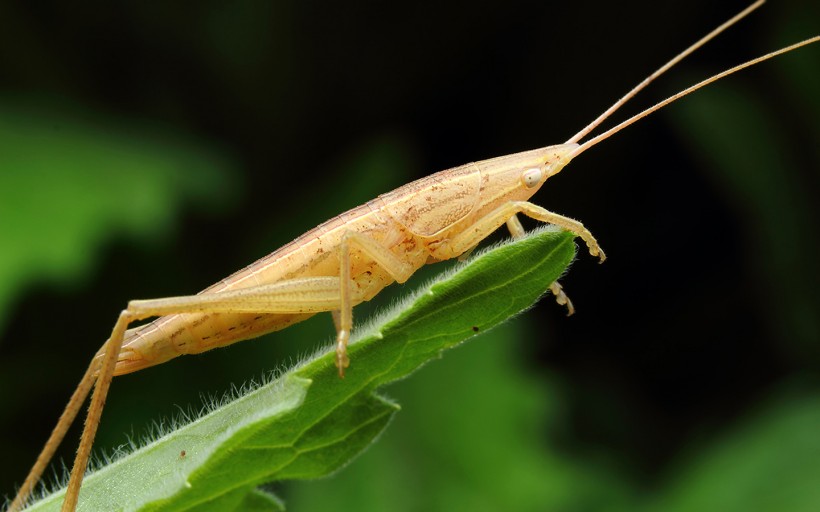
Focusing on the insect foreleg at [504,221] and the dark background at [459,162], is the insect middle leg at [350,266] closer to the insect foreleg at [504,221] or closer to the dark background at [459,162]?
the insect foreleg at [504,221]

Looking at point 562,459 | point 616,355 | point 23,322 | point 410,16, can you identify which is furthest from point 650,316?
point 23,322

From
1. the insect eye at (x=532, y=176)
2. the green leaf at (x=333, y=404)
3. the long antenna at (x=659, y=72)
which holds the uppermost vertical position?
the long antenna at (x=659, y=72)

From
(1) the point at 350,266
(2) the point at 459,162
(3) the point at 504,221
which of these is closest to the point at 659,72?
(3) the point at 504,221

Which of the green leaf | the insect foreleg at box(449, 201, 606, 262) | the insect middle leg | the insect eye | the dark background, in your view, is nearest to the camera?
the green leaf

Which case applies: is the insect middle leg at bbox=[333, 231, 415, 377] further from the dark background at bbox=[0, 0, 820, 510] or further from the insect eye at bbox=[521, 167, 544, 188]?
the dark background at bbox=[0, 0, 820, 510]

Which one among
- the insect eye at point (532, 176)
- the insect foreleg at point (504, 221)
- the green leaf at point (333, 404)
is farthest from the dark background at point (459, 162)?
the green leaf at point (333, 404)

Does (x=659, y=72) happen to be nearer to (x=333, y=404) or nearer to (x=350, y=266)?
(x=350, y=266)

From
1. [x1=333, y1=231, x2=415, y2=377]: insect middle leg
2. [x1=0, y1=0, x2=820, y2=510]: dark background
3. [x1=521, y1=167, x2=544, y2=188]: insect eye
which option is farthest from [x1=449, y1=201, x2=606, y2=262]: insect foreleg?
[x1=0, y1=0, x2=820, y2=510]: dark background
